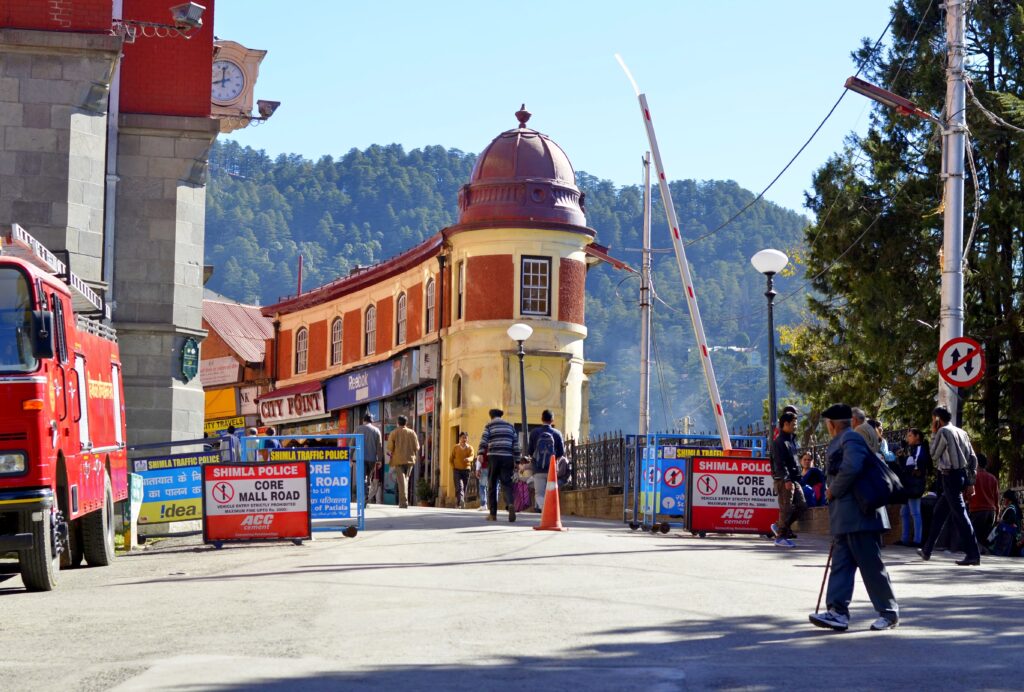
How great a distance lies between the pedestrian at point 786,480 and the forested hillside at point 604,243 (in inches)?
3174

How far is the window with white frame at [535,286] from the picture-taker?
45.1m

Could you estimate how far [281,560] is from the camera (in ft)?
54.6

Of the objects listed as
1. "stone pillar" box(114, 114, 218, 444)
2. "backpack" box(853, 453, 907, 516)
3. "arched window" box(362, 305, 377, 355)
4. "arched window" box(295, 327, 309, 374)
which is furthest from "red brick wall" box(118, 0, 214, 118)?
"arched window" box(295, 327, 309, 374)

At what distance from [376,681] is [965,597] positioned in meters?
6.71

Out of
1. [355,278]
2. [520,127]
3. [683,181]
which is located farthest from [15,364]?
[683,181]

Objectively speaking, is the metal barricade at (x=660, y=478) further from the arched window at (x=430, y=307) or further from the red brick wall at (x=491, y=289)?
the arched window at (x=430, y=307)

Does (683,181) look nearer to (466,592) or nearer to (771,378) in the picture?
(771,378)

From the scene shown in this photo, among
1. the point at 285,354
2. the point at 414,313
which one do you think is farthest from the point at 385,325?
the point at 285,354

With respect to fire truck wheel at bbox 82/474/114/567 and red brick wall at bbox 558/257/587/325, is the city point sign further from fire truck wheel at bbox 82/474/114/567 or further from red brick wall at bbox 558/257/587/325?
fire truck wheel at bbox 82/474/114/567

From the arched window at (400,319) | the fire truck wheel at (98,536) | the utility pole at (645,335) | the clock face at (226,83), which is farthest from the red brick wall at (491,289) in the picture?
the fire truck wheel at (98,536)

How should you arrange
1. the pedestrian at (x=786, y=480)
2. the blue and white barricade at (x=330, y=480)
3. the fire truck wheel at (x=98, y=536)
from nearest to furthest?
1. the fire truck wheel at (x=98, y=536)
2. the pedestrian at (x=786, y=480)
3. the blue and white barricade at (x=330, y=480)

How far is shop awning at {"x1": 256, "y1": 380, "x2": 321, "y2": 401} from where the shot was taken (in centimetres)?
5734

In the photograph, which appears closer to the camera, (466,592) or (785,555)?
(466,592)

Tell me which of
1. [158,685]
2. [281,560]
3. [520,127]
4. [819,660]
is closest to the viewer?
[158,685]
